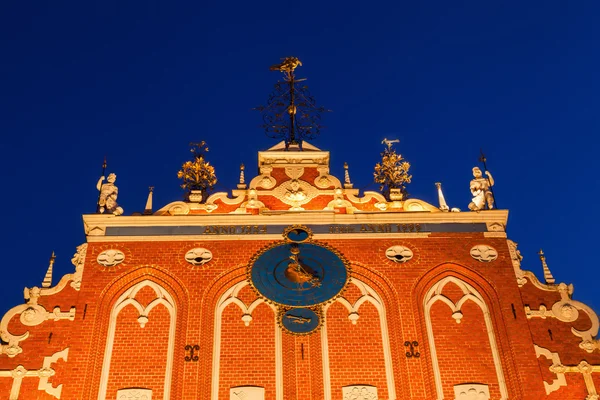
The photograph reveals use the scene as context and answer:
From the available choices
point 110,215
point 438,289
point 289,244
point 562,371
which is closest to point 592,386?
point 562,371

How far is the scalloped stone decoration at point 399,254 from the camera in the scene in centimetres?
1574

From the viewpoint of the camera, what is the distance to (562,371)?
46.4 ft

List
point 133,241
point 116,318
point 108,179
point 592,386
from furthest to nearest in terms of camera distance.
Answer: point 108,179
point 133,241
point 116,318
point 592,386

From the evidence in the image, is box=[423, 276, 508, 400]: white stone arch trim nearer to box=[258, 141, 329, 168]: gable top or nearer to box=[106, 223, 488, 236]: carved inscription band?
box=[106, 223, 488, 236]: carved inscription band

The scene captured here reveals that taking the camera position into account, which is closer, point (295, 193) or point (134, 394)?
point (134, 394)

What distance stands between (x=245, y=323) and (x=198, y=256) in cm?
168

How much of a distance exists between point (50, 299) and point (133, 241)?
1.86m

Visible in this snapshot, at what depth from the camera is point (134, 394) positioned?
13.9 metres

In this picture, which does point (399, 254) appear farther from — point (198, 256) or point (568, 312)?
point (198, 256)

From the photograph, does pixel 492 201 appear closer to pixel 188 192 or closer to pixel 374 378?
pixel 374 378

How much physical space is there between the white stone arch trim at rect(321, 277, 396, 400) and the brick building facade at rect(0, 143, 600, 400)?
22 millimetres

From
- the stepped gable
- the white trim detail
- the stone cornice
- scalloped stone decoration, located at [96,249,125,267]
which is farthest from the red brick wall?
the stepped gable

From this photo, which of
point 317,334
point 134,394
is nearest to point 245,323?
point 317,334

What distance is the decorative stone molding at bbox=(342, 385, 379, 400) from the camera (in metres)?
13.9
